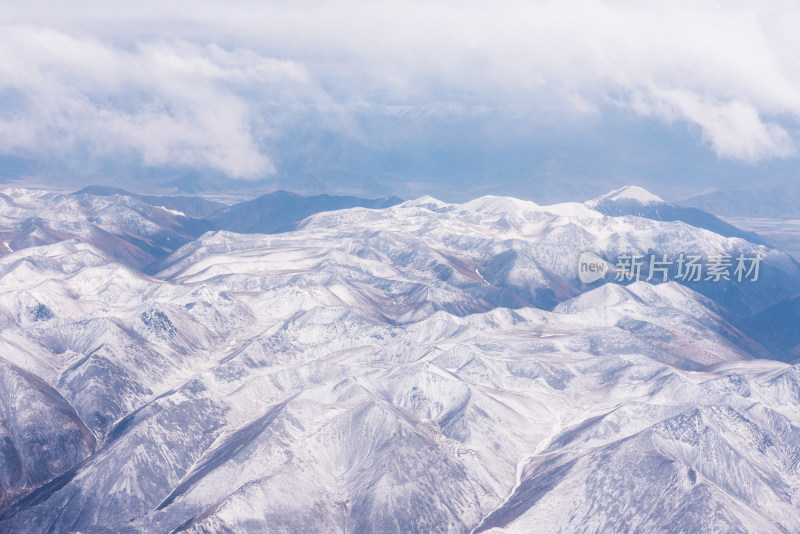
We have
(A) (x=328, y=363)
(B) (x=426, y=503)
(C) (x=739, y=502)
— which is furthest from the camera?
(A) (x=328, y=363)

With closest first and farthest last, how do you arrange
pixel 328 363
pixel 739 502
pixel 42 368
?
pixel 739 502 < pixel 42 368 < pixel 328 363

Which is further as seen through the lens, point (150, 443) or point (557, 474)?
point (150, 443)

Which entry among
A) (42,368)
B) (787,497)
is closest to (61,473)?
(42,368)

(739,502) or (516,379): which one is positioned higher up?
(739,502)

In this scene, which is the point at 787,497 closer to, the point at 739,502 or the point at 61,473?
the point at 739,502

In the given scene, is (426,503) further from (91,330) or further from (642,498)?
(91,330)

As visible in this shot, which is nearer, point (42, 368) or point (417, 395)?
point (417, 395)

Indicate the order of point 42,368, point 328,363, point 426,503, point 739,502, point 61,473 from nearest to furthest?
1. point 739,502
2. point 426,503
3. point 61,473
4. point 42,368
5. point 328,363

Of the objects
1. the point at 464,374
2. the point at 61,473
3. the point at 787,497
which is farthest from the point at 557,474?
the point at 61,473

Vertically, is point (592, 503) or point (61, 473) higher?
point (592, 503)

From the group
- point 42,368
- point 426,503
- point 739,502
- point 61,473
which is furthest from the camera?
point 42,368
